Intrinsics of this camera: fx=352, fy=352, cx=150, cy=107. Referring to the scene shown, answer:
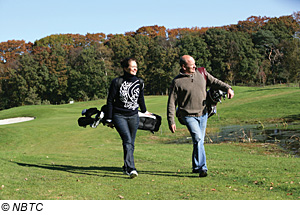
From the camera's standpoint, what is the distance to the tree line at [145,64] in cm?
8188

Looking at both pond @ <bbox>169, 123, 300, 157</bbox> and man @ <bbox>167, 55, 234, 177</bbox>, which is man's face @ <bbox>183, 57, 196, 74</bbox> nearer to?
man @ <bbox>167, 55, 234, 177</bbox>

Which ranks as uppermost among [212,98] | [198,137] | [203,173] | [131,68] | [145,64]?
[145,64]

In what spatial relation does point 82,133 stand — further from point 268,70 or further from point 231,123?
point 268,70

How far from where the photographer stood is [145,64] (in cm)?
8625

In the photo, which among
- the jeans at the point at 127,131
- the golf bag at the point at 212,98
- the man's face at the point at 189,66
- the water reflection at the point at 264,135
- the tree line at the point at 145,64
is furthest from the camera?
the tree line at the point at 145,64

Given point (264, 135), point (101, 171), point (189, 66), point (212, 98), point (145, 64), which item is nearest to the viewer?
point (189, 66)

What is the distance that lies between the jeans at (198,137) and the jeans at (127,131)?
51.4 inches

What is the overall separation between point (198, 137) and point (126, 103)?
181 centimetres

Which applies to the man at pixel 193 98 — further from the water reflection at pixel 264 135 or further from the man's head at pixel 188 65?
the water reflection at pixel 264 135

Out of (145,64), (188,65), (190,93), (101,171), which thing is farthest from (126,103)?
(145,64)

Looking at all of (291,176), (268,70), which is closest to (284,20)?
(268,70)

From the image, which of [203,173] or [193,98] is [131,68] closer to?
[193,98]

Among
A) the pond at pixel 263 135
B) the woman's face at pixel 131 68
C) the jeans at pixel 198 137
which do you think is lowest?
the pond at pixel 263 135

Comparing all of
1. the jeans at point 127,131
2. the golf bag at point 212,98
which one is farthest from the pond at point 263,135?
the jeans at point 127,131
